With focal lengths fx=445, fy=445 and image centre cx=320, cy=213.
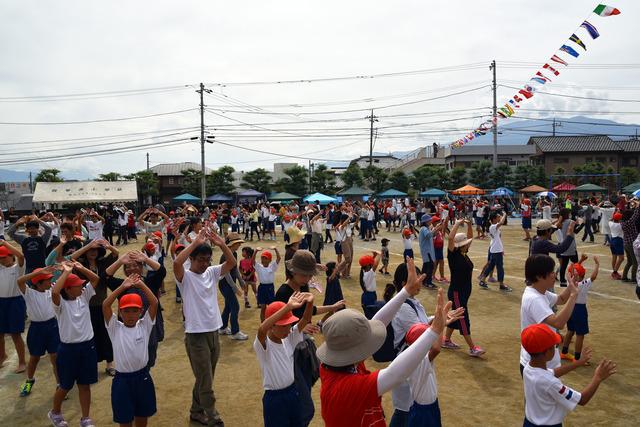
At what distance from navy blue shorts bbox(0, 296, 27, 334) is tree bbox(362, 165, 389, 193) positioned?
40357 millimetres

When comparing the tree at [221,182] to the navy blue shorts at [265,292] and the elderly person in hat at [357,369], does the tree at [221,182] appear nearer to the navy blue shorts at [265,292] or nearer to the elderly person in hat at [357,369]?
the navy blue shorts at [265,292]

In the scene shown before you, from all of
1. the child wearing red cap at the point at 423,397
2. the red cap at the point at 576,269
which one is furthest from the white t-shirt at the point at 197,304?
the red cap at the point at 576,269

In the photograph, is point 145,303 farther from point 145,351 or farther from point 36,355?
point 36,355

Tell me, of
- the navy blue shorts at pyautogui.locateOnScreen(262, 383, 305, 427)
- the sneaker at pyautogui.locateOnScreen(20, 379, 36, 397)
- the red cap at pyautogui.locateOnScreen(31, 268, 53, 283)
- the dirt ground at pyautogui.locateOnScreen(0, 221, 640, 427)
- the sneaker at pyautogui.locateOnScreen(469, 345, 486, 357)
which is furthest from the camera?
the sneaker at pyautogui.locateOnScreen(469, 345, 486, 357)

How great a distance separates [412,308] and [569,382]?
3309 mm

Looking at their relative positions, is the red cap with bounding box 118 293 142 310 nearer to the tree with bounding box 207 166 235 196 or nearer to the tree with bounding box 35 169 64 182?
the tree with bounding box 207 166 235 196

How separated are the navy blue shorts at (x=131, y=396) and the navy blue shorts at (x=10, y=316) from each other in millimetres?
3338

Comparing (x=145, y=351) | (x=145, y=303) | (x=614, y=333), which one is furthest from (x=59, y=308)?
(x=614, y=333)

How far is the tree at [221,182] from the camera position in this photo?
151ft

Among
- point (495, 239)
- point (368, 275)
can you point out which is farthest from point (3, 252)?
point (495, 239)

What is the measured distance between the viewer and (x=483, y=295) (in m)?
10.4

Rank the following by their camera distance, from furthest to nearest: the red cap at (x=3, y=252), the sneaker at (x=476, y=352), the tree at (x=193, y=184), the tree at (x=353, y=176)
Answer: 1. the tree at (x=193, y=184)
2. the tree at (x=353, y=176)
3. the sneaker at (x=476, y=352)
4. the red cap at (x=3, y=252)

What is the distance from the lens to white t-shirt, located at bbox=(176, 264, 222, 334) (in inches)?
188

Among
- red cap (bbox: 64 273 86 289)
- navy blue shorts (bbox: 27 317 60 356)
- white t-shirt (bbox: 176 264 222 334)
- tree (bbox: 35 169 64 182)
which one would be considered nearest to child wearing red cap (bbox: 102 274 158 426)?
white t-shirt (bbox: 176 264 222 334)
